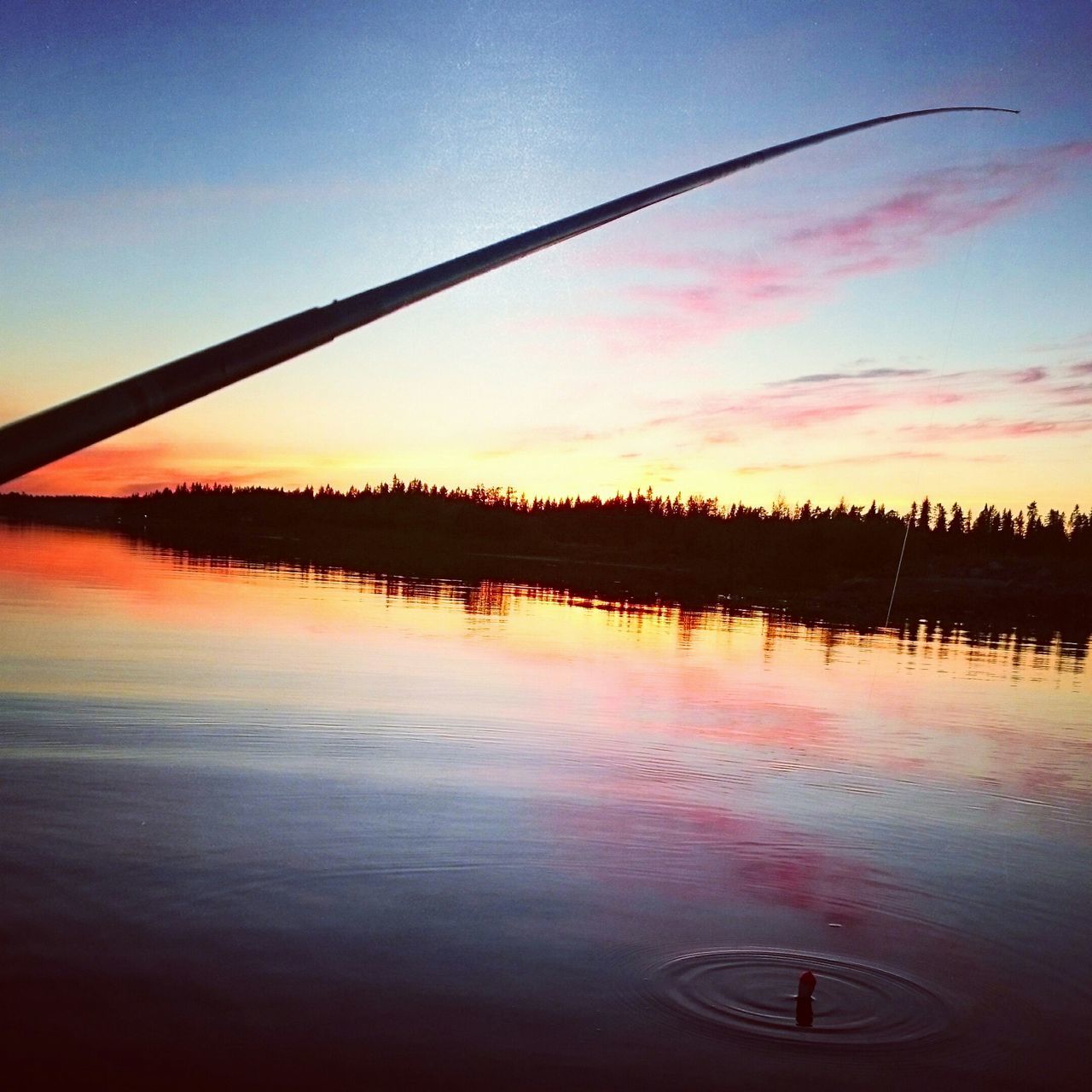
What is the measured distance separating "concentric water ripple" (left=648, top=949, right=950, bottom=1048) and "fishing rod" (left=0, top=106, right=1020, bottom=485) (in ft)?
14.2

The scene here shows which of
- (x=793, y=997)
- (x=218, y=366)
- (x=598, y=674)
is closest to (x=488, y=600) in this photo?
(x=598, y=674)

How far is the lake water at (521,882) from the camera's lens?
5820 mm

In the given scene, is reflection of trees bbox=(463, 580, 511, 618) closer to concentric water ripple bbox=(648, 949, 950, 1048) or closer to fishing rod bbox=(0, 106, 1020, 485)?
concentric water ripple bbox=(648, 949, 950, 1048)

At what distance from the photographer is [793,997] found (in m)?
6.56

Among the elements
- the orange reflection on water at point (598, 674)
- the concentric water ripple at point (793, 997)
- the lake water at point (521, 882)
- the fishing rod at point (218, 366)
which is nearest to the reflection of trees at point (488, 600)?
the orange reflection on water at point (598, 674)

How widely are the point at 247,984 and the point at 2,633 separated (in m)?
15.6

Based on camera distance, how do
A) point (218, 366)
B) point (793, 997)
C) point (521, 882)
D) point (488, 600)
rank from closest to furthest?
point (218, 366)
point (793, 997)
point (521, 882)
point (488, 600)

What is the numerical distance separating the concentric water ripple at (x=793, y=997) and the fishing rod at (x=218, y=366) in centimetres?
433

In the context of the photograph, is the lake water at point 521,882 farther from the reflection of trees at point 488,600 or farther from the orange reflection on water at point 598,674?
the reflection of trees at point 488,600

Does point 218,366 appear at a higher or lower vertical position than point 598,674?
higher

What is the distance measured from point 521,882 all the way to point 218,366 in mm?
6180

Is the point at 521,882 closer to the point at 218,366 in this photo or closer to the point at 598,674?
the point at 218,366

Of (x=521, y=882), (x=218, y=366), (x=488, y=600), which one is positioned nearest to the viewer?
(x=218, y=366)

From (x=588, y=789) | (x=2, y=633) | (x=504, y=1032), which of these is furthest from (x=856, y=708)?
(x=2, y=633)
